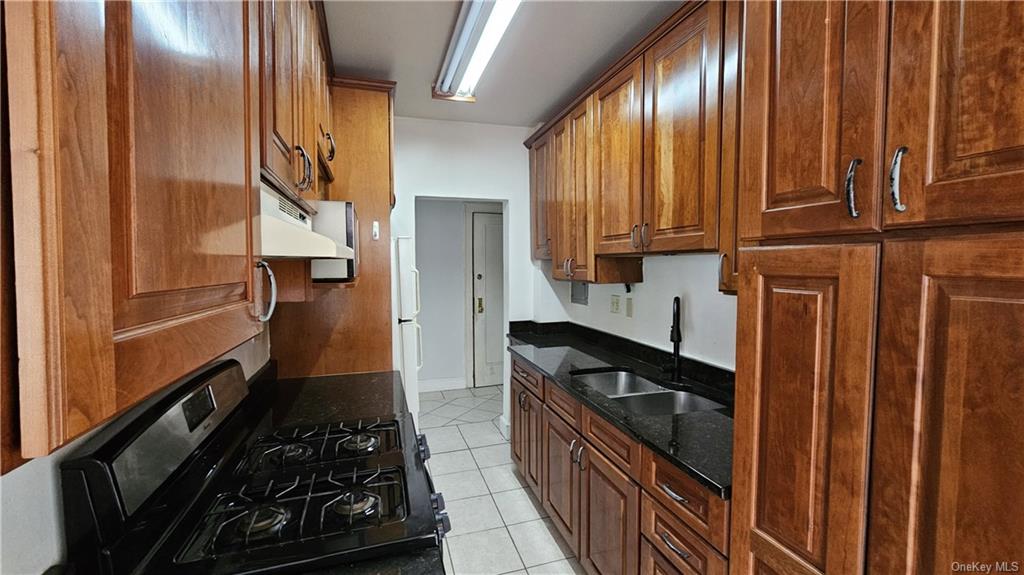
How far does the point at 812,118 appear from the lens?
2.66ft

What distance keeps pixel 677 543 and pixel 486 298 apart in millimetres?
3767

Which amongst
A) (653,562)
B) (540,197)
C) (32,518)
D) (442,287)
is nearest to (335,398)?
(32,518)

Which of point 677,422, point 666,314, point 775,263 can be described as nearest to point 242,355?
point 677,422

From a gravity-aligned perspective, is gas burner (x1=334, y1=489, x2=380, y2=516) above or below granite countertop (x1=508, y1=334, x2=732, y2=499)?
above

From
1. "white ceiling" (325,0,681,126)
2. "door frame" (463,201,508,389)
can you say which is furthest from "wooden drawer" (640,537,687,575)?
"door frame" (463,201,508,389)

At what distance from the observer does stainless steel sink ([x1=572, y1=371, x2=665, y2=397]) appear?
7.32ft

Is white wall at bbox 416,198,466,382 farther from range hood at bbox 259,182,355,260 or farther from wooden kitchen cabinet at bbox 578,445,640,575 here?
range hood at bbox 259,182,355,260

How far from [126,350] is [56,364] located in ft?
0.24

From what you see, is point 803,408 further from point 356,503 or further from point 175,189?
point 175,189

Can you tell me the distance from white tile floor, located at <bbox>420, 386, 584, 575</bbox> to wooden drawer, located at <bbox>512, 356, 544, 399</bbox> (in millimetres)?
710

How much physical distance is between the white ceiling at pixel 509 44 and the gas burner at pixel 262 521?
199 centimetres

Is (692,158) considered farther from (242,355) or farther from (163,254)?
(242,355)

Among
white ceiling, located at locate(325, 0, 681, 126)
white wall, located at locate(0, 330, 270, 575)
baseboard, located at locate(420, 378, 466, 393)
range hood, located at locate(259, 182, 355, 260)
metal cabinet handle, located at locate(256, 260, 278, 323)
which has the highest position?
white ceiling, located at locate(325, 0, 681, 126)

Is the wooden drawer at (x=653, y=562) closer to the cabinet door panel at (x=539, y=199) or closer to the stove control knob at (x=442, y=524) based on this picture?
the stove control knob at (x=442, y=524)
